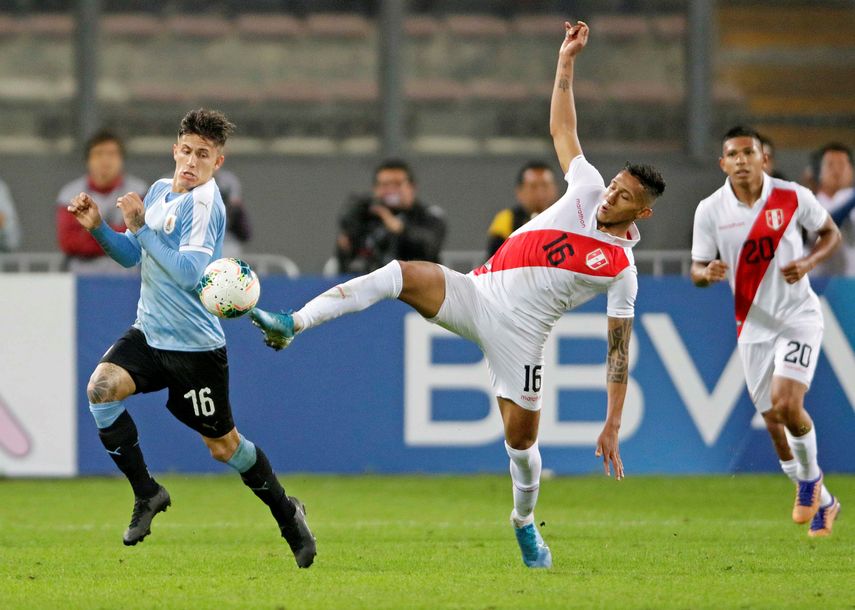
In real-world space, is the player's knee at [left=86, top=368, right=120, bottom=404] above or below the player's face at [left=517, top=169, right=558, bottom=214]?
below

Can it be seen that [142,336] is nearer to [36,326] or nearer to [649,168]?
[649,168]

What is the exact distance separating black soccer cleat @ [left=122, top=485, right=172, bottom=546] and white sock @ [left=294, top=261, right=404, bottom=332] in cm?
138

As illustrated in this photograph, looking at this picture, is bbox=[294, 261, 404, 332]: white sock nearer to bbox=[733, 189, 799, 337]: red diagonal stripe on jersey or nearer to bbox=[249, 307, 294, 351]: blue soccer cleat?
bbox=[249, 307, 294, 351]: blue soccer cleat

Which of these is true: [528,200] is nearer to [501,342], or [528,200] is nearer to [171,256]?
[501,342]

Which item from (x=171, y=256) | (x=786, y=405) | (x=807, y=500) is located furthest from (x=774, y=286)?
(x=171, y=256)

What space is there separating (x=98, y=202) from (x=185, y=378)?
5.27 metres

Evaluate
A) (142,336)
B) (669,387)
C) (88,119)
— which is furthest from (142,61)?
(142,336)

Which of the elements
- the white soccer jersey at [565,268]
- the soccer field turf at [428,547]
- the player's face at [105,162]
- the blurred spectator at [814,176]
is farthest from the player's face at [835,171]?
the player's face at [105,162]

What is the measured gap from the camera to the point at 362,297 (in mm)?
7480

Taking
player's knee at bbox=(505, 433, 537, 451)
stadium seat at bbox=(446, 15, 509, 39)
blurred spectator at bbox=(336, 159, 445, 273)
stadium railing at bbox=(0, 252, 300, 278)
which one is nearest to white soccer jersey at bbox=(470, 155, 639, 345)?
player's knee at bbox=(505, 433, 537, 451)


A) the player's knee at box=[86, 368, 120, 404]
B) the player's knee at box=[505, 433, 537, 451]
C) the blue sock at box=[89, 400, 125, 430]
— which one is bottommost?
the player's knee at box=[505, 433, 537, 451]

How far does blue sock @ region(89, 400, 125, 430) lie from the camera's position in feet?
26.3

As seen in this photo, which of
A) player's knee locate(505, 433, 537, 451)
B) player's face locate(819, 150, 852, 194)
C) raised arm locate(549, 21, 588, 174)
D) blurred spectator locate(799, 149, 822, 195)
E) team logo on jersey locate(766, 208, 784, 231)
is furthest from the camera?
blurred spectator locate(799, 149, 822, 195)

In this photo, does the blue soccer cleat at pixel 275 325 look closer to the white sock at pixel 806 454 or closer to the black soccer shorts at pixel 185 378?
the black soccer shorts at pixel 185 378
